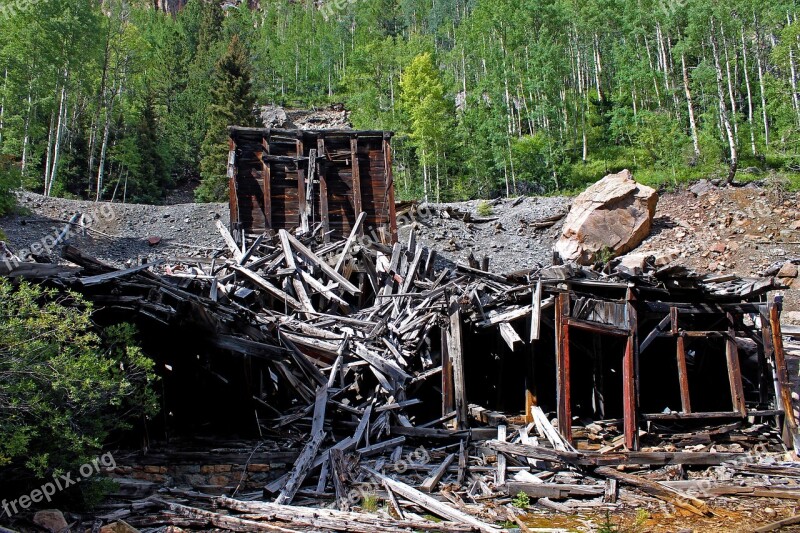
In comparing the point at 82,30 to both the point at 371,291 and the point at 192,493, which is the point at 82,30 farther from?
the point at 192,493

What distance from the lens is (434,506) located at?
276 inches

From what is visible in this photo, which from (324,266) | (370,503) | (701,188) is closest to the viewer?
(370,503)

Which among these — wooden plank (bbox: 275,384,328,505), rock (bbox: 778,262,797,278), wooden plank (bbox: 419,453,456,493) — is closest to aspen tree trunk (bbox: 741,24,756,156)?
rock (bbox: 778,262,797,278)

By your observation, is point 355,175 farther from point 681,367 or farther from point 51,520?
point 51,520

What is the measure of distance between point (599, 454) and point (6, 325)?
23.0 feet

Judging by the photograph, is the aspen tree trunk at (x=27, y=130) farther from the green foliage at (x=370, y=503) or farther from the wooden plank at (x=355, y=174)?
the green foliage at (x=370, y=503)

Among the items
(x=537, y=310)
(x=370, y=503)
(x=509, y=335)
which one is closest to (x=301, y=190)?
(x=509, y=335)

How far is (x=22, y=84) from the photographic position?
2755cm

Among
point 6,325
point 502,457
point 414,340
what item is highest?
point 6,325

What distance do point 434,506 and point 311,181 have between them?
441 inches

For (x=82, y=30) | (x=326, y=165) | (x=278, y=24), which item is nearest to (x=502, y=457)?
(x=326, y=165)

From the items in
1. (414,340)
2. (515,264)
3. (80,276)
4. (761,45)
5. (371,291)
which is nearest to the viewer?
(80,276)

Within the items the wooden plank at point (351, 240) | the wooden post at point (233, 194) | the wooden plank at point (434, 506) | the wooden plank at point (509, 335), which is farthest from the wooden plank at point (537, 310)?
the wooden post at point (233, 194)

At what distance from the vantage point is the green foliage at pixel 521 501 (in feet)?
24.3
